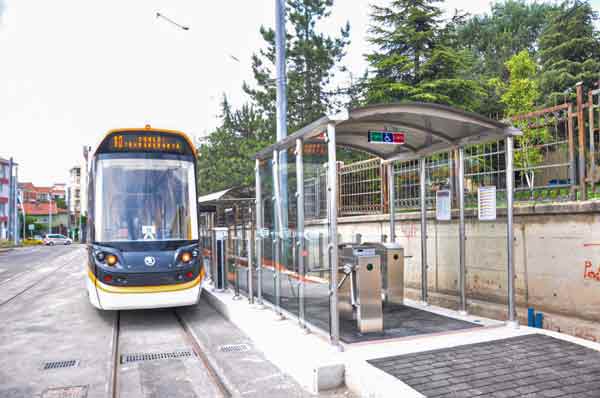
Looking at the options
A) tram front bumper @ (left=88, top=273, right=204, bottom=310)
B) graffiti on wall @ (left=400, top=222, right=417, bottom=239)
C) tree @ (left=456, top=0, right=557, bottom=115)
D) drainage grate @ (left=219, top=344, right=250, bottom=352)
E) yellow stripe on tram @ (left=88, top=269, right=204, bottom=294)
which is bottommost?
drainage grate @ (left=219, top=344, right=250, bottom=352)

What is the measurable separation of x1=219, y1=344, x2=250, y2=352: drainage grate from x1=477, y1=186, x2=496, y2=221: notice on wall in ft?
12.2

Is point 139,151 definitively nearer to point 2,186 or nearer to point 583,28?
Answer: point 583,28

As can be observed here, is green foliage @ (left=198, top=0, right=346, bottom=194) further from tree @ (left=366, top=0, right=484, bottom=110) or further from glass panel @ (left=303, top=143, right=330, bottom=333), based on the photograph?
glass panel @ (left=303, top=143, right=330, bottom=333)

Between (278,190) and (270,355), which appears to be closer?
(270,355)

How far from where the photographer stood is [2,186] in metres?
61.1

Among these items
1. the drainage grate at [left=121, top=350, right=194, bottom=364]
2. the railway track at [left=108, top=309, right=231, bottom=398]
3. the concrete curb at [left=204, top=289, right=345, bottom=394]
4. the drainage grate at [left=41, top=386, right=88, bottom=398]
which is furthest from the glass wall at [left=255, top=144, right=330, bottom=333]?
the drainage grate at [left=41, top=386, right=88, bottom=398]

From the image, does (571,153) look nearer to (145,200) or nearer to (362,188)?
(362,188)

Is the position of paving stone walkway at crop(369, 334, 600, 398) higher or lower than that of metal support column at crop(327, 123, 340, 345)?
lower

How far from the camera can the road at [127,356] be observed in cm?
511

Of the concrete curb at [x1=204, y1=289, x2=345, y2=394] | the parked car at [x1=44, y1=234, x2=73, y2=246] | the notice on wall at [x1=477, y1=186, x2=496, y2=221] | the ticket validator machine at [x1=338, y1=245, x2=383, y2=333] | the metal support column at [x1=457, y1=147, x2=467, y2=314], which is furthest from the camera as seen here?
the parked car at [x1=44, y1=234, x2=73, y2=246]

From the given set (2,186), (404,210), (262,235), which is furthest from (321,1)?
(2,186)

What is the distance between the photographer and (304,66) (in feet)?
65.9

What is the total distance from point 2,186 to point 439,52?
61.0 meters

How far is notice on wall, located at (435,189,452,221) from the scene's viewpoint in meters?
7.66
